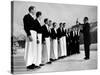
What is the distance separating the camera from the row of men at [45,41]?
3.24 meters

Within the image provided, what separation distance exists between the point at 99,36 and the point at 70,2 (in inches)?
31.9

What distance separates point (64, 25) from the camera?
3545mm

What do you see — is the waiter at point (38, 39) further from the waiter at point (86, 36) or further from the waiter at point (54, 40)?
the waiter at point (86, 36)

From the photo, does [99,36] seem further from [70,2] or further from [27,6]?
[27,6]

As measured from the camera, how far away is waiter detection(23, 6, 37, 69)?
10.6 ft

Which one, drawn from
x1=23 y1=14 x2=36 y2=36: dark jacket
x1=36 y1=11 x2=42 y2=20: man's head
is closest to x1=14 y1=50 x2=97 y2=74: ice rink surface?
x1=23 y1=14 x2=36 y2=36: dark jacket

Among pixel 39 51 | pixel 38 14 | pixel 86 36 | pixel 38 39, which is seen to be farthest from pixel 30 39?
pixel 86 36

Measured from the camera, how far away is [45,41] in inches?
133

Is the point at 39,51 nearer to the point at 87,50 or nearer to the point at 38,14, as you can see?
the point at 38,14

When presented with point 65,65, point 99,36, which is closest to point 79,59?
point 65,65

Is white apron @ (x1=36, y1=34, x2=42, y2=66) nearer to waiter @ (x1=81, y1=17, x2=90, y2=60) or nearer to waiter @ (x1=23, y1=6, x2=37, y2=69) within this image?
waiter @ (x1=23, y1=6, x2=37, y2=69)

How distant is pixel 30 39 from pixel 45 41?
26cm

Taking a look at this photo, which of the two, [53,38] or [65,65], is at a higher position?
[53,38]

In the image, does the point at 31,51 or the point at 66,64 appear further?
the point at 66,64
